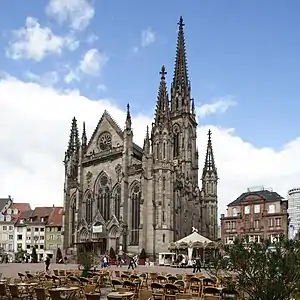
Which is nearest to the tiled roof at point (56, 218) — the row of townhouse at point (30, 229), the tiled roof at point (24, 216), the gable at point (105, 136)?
the row of townhouse at point (30, 229)

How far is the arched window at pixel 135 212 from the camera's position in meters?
67.0

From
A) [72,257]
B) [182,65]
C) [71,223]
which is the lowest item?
[72,257]

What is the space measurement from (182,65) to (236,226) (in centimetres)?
3041

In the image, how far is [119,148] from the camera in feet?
236

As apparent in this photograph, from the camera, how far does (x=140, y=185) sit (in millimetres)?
67312

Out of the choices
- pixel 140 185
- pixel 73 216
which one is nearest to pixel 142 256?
pixel 140 185

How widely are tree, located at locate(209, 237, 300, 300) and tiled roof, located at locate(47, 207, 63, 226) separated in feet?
303

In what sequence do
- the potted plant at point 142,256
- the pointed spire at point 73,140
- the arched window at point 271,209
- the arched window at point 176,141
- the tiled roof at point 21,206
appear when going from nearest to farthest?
the potted plant at point 142,256 → the pointed spire at point 73,140 → the arched window at point 176,141 → the arched window at point 271,209 → the tiled roof at point 21,206

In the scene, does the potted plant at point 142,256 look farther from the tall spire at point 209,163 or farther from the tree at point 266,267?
the tree at point 266,267

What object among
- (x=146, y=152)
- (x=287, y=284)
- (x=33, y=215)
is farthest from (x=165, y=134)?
(x=287, y=284)

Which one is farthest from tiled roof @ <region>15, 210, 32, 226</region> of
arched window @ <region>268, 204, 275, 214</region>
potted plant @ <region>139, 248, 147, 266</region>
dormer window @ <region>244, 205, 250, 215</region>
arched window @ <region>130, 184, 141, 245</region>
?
potted plant @ <region>139, 248, 147, 266</region>

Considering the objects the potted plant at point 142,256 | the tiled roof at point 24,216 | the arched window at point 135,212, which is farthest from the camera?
the tiled roof at point 24,216

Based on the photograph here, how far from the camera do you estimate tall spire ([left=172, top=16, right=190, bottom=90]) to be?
293 ft

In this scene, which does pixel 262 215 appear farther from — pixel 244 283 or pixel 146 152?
pixel 244 283
